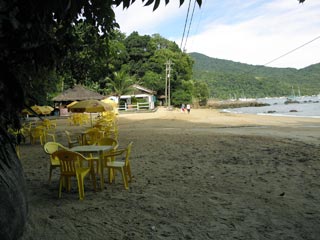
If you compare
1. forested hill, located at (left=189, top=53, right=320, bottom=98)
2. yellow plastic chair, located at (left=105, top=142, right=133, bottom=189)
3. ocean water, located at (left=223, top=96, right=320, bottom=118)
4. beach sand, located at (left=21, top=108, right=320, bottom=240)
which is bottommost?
ocean water, located at (left=223, top=96, right=320, bottom=118)

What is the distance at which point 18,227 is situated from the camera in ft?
10.4

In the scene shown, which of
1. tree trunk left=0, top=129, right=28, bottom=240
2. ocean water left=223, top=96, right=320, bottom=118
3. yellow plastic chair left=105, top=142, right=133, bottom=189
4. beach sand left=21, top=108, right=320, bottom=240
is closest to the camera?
tree trunk left=0, top=129, right=28, bottom=240

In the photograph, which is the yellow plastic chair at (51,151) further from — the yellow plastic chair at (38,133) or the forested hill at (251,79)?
the forested hill at (251,79)

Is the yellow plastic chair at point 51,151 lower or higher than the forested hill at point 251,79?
lower

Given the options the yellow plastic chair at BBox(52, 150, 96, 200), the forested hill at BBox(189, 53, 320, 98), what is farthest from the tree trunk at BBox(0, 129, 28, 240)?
the forested hill at BBox(189, 53, 320, 98)

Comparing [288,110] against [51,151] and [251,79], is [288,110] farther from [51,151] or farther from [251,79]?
[51,151]

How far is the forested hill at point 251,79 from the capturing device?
11715 cm

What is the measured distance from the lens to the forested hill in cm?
11715

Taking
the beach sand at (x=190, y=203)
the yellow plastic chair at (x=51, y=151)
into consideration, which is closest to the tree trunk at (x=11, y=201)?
the beach sand at (x=190, y=203)

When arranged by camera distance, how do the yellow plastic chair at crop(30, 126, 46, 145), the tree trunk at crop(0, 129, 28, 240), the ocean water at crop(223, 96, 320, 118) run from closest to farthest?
1. the tree trunk at crop(0, 129, 28, 240)
2. the yellow plastic chair at crop(30, 126, 46, 145)
3. the ocean water at crop(223, 96, 320, 118)

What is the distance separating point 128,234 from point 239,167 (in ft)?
13.6

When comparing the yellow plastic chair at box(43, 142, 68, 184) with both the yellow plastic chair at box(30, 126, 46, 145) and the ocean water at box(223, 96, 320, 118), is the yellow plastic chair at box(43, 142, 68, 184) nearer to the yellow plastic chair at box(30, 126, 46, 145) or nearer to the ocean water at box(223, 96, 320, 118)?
the yellow plastic chair at box(30, 126, 46, 145)

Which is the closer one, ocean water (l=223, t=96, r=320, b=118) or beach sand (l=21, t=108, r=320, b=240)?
beach sand (l=21, t=108, r=320, b=240)

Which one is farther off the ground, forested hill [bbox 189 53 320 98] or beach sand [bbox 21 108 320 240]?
forested hill [bbox 189 53 320 98]
